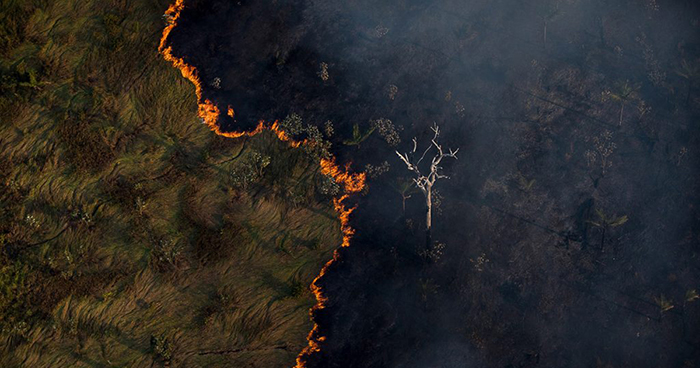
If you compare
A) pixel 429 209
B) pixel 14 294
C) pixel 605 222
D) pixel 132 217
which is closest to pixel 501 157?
pixel 605 222

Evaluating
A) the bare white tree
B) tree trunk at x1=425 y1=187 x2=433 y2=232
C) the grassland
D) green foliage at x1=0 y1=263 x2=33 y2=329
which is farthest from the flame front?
green foliage at x1=0 y1=263 x2=33 y2=329

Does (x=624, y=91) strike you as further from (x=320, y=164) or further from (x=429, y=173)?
(x=320, y=164)

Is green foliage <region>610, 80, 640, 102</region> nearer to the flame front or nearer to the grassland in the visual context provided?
the flame front

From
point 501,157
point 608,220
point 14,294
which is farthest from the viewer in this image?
point 501,157

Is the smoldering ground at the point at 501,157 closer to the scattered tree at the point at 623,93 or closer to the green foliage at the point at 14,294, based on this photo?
the scattered tree at the point at 623,93

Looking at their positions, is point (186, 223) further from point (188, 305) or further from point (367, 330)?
point (367, 330)

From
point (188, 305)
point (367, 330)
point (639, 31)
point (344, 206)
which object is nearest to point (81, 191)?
point (188, 305)
